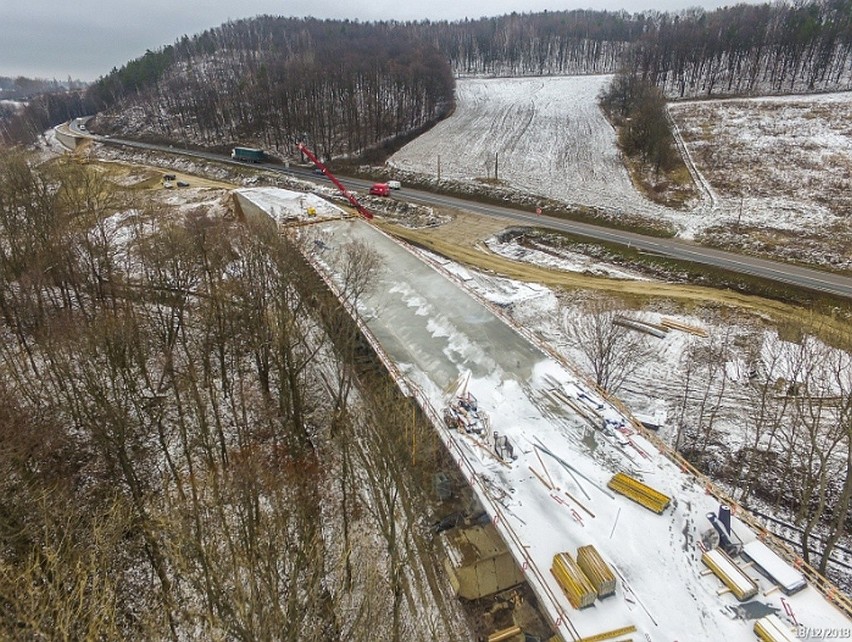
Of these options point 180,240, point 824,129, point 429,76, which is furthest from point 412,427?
point 429,76

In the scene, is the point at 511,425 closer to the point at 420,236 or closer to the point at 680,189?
the point at 420,236

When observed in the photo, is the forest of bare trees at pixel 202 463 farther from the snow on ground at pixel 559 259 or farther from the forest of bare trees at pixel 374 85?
the forest of bare trees at pixel 374 85

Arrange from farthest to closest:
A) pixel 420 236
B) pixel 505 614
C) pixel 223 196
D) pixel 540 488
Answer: pixel 223 196
pixel 420 236
pixel 540 488
pixel 505 614

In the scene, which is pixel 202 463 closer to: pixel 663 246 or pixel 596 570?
pixel 596 570

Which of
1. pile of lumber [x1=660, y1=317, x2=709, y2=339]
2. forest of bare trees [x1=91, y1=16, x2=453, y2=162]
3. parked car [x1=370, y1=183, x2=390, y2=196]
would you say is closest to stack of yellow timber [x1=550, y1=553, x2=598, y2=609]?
pile of lumber [x1=660, y1=317, x2=709, y2=339]

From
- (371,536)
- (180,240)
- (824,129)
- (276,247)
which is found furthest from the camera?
(824,129)

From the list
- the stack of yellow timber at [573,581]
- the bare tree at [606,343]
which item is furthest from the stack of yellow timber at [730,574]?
the bare tree at [606,343]

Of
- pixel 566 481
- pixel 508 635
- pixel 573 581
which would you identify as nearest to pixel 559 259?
pixel 566 481

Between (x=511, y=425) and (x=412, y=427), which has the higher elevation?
(x=412, y=427)

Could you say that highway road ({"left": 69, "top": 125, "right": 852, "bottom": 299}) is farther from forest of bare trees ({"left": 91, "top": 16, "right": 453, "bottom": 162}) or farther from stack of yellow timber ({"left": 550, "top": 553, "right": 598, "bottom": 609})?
stack of yellow timber ({"left": 550, "top": 553, "right": 598, "bottom": 609})
